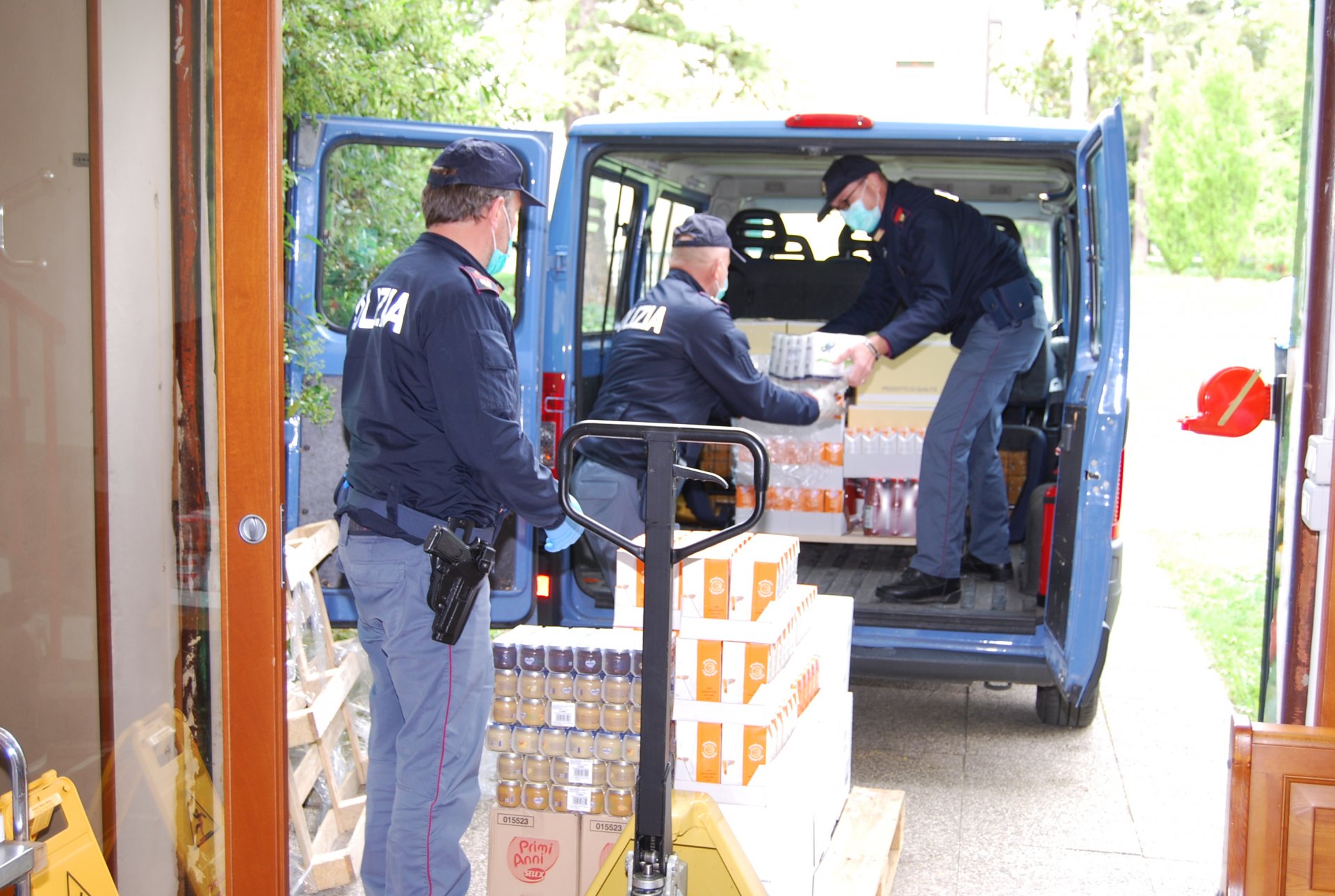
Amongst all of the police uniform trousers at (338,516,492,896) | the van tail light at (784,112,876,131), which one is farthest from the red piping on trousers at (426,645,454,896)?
the van tail light at (784,112,876,131)

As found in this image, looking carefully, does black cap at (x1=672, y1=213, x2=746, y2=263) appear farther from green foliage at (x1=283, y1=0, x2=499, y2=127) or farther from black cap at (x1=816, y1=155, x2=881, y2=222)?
green foliage at (x1=283, y1=0, x2=499, y2=127)

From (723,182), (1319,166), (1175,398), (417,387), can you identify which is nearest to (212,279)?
(417,387)

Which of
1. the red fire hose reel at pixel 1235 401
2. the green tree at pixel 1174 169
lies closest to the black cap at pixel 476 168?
the red fire hose reel at pixel 1235 401

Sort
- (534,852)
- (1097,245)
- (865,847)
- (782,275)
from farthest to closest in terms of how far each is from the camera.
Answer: (782,275), (1097,245), (865,847), (534,852)

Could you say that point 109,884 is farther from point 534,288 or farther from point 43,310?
point 534,288

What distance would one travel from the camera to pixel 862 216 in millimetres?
5367

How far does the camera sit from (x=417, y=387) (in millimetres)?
3232

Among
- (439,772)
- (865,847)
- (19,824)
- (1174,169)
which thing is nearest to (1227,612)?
(865,847)

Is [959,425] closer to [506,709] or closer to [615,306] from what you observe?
[615,306]

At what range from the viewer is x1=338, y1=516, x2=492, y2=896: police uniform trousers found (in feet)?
10.7

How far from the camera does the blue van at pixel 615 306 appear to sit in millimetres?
4289

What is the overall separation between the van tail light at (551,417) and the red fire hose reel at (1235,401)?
2.22 meters

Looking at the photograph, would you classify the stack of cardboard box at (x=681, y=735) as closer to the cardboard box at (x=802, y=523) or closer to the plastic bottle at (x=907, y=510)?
the cardboard box at (x=802, y=523)

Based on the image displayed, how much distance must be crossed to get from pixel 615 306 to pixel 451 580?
295 centimetres
